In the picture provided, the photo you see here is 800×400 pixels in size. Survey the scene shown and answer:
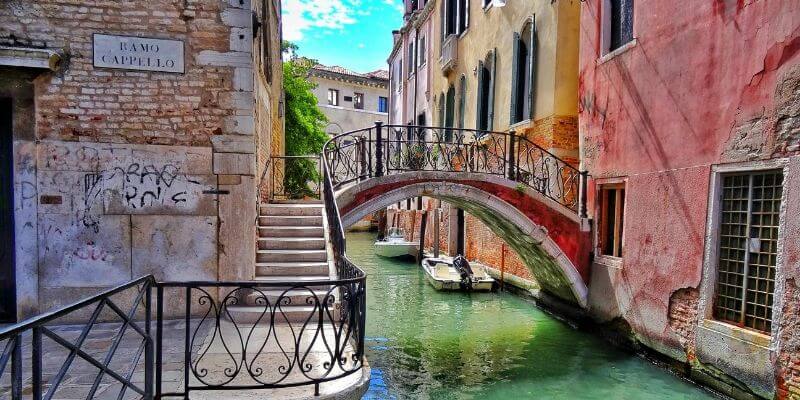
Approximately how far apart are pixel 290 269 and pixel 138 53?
318 cm

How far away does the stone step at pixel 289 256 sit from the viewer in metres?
6.62

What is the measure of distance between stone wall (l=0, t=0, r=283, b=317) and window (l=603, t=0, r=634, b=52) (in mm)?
5941

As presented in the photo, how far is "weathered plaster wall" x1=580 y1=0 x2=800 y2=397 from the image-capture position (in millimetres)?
5086

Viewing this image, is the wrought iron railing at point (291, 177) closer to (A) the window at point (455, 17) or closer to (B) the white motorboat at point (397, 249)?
(B) the white motorboat at point (397, 249)

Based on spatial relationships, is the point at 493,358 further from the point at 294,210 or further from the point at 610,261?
the point at 294,210

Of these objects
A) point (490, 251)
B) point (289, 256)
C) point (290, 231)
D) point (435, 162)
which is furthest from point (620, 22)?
point (490, 251)

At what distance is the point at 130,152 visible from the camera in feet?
18.6

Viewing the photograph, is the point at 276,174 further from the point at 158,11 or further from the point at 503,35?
the point at 503,35

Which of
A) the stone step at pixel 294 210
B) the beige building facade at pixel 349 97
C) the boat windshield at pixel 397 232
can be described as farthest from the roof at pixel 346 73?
the stone step at pixel 294 210

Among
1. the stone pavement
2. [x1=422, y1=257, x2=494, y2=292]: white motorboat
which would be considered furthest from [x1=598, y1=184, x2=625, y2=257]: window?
the stone pavement

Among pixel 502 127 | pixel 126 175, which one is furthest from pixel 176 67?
pixel 502 127

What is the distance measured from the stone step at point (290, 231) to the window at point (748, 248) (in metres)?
5.30

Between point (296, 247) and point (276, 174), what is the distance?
13.3 ft

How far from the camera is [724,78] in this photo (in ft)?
19.0
